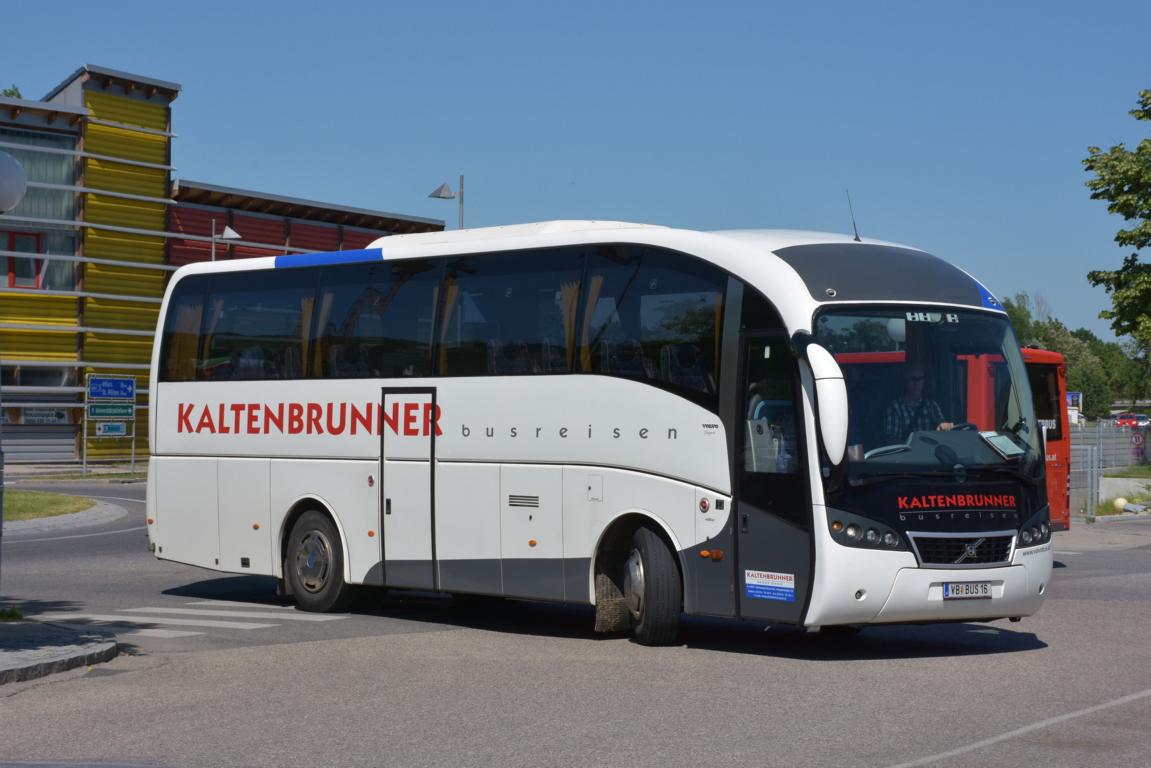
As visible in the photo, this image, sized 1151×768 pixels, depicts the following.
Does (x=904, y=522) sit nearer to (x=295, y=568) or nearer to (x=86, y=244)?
(x=295, y=568)

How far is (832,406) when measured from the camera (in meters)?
11.4

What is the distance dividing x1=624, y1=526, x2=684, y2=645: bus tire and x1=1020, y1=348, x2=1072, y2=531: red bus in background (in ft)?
39.3

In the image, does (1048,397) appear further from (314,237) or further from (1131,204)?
(314,237)

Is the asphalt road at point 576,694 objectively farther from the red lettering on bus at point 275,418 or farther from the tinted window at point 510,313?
the tinted window at point 510,313

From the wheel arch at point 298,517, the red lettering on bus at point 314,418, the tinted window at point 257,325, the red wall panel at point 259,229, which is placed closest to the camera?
A: the wheel arch at point 298,517

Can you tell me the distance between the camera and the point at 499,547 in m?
14.1

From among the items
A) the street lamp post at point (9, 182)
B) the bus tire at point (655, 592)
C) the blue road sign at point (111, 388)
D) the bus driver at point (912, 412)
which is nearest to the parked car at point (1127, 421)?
the blue road sign at point (111, 388)

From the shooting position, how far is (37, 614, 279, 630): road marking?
47.0 ft

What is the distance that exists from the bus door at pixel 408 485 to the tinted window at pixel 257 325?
1458 mm

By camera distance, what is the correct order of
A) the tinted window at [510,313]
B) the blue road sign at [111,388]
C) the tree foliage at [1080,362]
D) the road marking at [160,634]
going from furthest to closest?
the tree foliage at [1080,362], the blue road sign at [111,388], the tinted window at [510,313], the road marking at [160,634]

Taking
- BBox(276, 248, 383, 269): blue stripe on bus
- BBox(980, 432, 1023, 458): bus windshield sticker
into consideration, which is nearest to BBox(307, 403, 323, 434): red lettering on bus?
BBox(276, 248, 383, 269): blue stripe on bus

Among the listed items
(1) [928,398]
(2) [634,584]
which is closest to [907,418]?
(1) [928,398]

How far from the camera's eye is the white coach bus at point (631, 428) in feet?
38.2

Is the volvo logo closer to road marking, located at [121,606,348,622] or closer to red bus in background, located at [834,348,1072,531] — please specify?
red bus in background, located at [834,348,1072,531]
